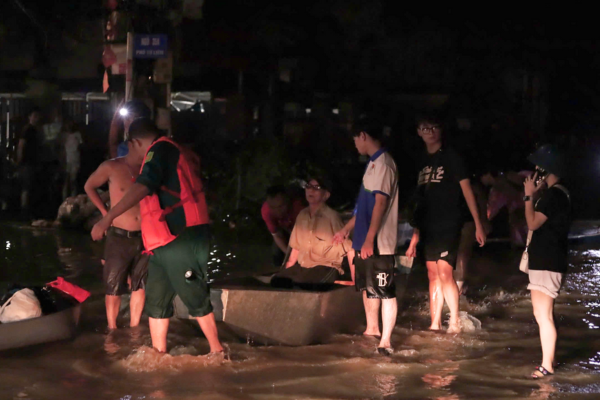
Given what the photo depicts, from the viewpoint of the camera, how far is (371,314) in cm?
766

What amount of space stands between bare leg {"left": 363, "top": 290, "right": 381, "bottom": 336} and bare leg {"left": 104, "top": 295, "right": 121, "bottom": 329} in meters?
2.24

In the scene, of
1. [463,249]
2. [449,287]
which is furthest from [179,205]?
[463,249]

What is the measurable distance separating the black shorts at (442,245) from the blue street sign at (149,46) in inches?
194

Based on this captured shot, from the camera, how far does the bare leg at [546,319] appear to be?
20.9 feet

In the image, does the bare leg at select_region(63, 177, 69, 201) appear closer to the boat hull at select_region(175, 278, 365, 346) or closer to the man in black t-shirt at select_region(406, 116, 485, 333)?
the boat hull at select_region(175, 278, 365, 346)

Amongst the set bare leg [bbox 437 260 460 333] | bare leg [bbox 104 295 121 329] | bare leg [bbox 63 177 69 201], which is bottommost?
bare leg [bbox 104 295 121 329]

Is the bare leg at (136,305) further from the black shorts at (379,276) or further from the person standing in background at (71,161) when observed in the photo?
the person standing in background at (71,161)

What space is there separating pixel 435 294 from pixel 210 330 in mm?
2308

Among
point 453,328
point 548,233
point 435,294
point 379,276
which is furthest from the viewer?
point 435,294

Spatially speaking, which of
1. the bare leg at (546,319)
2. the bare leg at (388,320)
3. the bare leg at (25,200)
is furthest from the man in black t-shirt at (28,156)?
the bare leg at (546,319)

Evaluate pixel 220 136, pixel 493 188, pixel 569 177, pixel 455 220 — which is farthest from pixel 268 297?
pixel 220 136

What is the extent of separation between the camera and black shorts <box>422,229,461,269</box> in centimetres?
767

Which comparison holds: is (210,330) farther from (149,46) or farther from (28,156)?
(28,156)

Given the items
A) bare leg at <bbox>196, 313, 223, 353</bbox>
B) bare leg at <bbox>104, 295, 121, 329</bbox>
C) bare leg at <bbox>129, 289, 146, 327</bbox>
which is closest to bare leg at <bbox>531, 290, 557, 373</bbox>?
bare leg at <bbox>196, 313, 223, 353</bbox>
